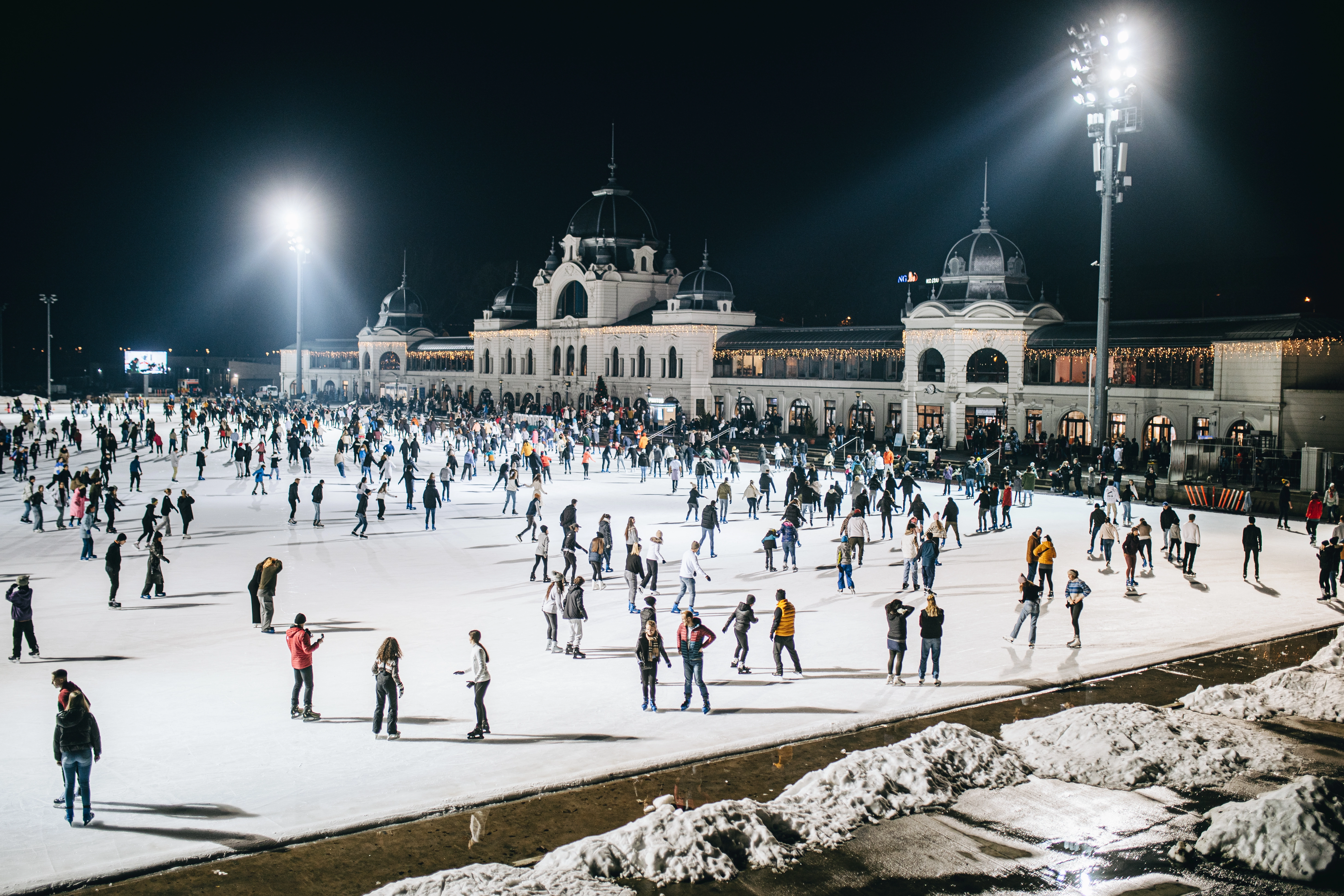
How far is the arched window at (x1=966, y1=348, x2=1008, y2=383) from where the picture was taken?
47031 millimetres

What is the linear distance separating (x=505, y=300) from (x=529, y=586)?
72.2m

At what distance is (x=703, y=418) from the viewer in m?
56.5

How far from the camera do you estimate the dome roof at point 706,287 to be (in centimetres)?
6844

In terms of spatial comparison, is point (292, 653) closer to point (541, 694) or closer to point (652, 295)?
point (541, 694)

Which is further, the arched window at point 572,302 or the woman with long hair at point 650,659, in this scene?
the arched window at point 572,302

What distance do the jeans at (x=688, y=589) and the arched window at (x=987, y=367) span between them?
33344 mm

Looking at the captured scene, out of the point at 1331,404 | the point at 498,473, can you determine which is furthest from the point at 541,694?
the point at 1331,404

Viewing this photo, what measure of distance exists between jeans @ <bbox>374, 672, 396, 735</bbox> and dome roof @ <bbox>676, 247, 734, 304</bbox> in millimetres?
58419

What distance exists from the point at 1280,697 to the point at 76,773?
1320cm

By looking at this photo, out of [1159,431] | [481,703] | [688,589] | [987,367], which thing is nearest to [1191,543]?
[688,589]

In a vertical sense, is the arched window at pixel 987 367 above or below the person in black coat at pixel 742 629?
above

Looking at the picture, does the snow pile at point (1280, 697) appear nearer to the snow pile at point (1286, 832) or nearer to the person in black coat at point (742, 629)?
the snow pile at point (1286, 832)

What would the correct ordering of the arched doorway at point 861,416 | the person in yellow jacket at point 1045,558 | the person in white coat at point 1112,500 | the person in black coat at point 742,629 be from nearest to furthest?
the person in black coat at point 742,629 < the person in yellow jacket at point 1045,558 < the person in white coat at point 1112,500 < the arched doorway at point 861,416

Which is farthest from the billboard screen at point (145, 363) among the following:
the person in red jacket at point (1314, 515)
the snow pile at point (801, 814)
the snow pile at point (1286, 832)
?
the snow pile at point (1286, 832)
